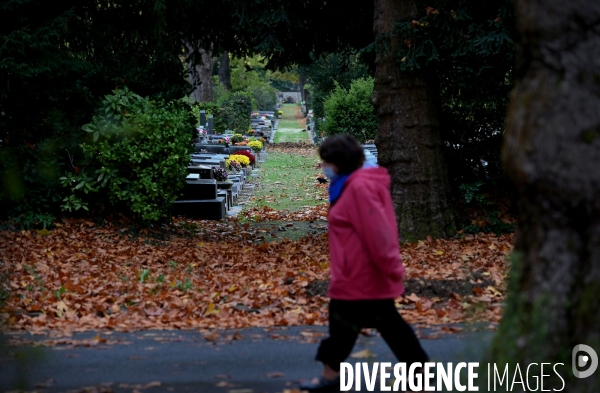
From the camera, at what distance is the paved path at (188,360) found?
6020 mm

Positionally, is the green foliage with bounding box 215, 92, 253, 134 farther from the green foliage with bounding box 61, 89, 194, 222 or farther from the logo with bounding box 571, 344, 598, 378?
the logo with bounding box 571, 344, 598, 378

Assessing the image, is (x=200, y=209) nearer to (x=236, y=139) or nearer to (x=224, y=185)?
(x=224, y=185)

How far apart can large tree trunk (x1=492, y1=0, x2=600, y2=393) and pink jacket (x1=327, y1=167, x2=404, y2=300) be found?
903mm

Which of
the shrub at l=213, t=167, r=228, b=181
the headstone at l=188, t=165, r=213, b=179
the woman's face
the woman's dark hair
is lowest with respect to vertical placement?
the shrub at l=213, t=167, r=228, b=181

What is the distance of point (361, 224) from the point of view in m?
5.36

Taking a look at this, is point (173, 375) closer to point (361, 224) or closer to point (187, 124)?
point (361, 224)

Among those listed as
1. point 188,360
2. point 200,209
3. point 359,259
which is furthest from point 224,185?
point 359,259

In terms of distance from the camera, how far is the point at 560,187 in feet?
14.7

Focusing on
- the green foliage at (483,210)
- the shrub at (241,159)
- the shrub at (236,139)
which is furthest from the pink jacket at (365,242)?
the shrub at (236,139)

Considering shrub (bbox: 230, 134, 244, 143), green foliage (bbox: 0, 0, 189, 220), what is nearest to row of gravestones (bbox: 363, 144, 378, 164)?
shrub (bbox: 230, 134, 244, 143)

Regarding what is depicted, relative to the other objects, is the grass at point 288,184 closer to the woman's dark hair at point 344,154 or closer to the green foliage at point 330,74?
the green foliage at point 330,74

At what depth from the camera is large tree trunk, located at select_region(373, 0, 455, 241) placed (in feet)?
46.3

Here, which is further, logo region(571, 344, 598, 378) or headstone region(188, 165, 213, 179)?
headstone region(188, 165, 213, 179)

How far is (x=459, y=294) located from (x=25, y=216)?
25.6ft
